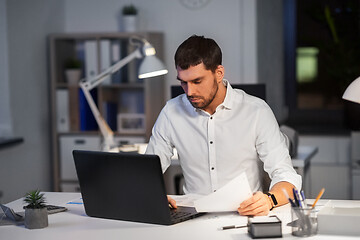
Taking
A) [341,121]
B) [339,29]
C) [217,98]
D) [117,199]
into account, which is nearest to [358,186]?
[341,121]

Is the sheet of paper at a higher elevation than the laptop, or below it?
below

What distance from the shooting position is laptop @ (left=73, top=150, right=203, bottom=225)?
201 cm

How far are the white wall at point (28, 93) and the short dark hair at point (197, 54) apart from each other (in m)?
2.38

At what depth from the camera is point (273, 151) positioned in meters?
2.45

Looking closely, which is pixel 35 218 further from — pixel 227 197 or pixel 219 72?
pixel 219 72

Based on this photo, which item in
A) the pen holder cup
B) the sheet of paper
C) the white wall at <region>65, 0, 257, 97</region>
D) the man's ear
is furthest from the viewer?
the white wall at <region>65, 0, 257, 97</region>

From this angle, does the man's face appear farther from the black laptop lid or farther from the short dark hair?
the black laptop lid

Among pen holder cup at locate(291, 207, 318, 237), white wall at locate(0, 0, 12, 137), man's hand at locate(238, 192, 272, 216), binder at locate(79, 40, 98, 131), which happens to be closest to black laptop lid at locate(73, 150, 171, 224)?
man's hand at locate(238, 192, 272, 216)

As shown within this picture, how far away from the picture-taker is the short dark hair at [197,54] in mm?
2385

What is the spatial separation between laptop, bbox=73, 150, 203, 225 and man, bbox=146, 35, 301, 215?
0.40 meters

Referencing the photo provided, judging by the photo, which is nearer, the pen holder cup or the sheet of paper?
the pen holder cup

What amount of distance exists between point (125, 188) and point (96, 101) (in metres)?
2.79

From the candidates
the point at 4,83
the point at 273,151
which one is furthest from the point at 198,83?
the point at 4,83

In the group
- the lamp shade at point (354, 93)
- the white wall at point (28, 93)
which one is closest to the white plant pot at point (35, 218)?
the lamp shade at point (354, 93)
